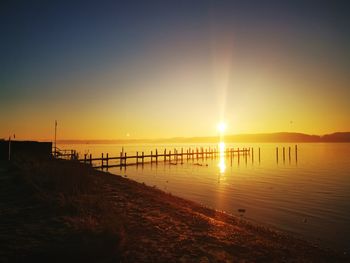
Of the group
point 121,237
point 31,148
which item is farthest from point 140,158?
point 121,237

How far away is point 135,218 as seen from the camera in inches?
384

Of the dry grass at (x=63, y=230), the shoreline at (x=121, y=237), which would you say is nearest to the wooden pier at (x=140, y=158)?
the dry grass at (x=63, y=230)

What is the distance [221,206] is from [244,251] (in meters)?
10.8

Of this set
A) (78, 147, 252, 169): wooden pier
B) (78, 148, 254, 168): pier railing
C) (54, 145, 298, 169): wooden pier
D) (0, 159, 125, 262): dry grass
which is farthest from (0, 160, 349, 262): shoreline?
(78, 148, 254, 168): pier railing

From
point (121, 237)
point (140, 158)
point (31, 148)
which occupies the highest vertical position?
point (31, 148)

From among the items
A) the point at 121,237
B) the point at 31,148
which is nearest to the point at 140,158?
the point at 31,148

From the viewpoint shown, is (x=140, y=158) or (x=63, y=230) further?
(x=140, y=158)

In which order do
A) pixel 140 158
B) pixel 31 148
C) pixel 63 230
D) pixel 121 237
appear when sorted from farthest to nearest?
pixel 140 158
pixel 31 148
pixel 63 230
pixel 121 237

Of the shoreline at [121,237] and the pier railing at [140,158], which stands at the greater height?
the shoreline at [121,237]

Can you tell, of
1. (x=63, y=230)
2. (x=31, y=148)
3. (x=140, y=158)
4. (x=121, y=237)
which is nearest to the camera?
(x=121, y=237)

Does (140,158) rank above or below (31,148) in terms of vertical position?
below

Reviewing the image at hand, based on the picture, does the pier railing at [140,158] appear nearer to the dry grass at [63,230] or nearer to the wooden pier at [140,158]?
the wooden pier at [140,158]

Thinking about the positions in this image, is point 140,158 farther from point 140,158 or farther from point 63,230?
point 63,230

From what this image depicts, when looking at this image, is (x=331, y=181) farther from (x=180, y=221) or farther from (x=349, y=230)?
(x=180, y=221)
